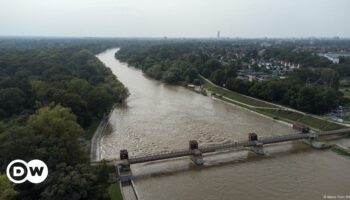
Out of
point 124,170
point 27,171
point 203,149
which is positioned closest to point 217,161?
point 203,149

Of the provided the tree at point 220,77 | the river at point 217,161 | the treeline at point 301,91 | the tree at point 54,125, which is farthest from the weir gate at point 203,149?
the tree at point 220,77

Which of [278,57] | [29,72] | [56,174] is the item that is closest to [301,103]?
[56,174]

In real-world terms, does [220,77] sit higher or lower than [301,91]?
lower

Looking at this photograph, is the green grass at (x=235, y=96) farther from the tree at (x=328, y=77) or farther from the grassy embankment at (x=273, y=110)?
the tree at (x=328, y=77)

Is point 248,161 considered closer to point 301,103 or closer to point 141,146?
point 141,146

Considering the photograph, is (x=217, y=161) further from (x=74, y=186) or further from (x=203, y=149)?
(x=74, y=186)

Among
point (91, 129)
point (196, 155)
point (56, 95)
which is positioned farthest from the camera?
point (91, 129)
